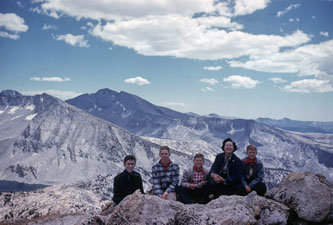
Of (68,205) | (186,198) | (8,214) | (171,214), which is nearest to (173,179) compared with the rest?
(186,198)

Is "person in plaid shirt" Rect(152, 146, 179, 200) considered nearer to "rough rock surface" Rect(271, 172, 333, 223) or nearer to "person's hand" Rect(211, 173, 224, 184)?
"person's hand" Rect(211, 173, 224, 184)

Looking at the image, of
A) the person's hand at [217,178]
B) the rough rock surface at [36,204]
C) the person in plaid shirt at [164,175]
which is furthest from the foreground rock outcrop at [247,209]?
the rough rock surface at [36,204]

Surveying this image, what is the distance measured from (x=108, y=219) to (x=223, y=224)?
4.48m

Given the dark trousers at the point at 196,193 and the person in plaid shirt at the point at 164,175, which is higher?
the person in plaid shirt at the point at 164,175

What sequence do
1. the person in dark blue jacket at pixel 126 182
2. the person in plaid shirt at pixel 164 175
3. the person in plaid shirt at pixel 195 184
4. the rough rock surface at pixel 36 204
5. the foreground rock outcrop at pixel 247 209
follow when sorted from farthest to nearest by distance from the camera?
the rough rock surface at pixel 36 204 → the person in plaid shirt at pixel 164 175 → the person in plaid shirt at pixel 195 184 → the person in dark blue jacket at pixel 126 182 → the foreground rock outcrop at pixel 247 209

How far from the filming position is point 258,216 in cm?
1013

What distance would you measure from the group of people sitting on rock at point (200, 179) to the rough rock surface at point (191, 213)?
11.6 feet

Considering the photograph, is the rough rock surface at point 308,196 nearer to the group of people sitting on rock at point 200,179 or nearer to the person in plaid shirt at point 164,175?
the group of people sitting on rock at point 200,179

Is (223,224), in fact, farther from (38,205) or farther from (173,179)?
(38,205)

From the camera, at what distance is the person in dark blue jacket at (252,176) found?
14.5 meters

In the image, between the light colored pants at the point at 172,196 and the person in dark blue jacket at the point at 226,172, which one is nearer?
the light colored pants at the point at 172,196

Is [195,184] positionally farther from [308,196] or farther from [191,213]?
[308,196]

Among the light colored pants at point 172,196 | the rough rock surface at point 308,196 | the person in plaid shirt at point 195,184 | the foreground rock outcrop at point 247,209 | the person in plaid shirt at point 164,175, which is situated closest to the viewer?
the foreground rock outcrop at point 247,209

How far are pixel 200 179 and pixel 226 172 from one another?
1.55m
